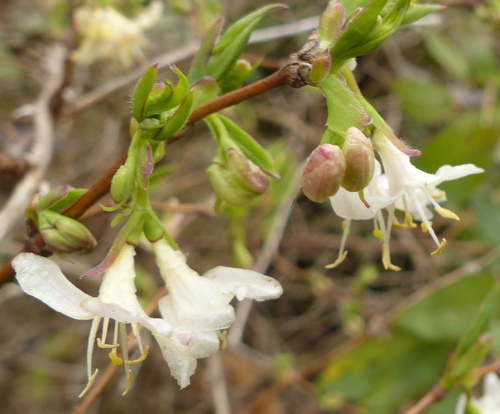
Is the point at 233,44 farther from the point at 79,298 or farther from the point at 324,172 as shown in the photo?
the point at 79,298

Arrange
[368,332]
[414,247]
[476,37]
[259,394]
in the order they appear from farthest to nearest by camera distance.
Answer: [476,37], [414,247], [259,394], [368,332]

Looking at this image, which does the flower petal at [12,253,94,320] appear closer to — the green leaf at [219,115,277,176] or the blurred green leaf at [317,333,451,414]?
the green leaf at [219,115,277,176]

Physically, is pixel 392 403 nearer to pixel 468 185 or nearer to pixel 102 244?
pixel 468 185

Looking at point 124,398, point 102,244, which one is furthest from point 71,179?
point 124,398

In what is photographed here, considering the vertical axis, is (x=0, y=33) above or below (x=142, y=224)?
below

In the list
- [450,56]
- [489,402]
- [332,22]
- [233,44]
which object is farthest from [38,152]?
[450,56]

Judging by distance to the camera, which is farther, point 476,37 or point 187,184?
point 476,37
